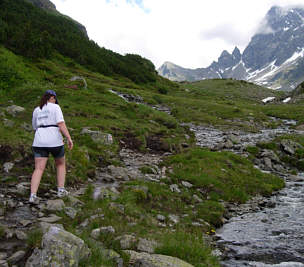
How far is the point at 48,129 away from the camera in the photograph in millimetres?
9172

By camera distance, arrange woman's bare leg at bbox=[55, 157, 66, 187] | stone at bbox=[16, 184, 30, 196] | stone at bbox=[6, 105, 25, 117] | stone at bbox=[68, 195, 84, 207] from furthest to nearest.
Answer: stone at bbox=[6, 105, 25, 117]
woman's bare leg at bbox=[55, 157, 66, 187]
stone at bbox=[16, 184, 30, 196]
stone at bbox=[68, 195, 84, 207]

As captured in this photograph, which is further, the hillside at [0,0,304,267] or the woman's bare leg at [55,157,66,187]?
the woman's bare leg at [55,157,66,187]

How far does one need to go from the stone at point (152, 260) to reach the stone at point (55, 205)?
324 centimetres

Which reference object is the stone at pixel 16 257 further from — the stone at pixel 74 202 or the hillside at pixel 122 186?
the stone at pixel 74 202

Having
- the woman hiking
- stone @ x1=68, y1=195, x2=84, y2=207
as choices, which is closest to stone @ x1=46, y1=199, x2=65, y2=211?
stone @ x1=68, y1=195, x2=84, y2=207

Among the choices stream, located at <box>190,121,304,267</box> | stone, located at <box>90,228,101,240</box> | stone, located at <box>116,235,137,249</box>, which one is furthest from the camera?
stream, located at <box>190,121,304,267</box>

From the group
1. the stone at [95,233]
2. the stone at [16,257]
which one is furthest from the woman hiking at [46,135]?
the stone at [16,257]

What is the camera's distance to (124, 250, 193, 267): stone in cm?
605

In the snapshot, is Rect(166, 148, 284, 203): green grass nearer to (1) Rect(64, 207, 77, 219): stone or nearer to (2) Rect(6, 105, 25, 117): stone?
(1) Rect(64, 207, 77, 219): stone

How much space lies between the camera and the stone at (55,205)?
859 cm

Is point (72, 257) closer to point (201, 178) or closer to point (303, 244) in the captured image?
point (303, 244)

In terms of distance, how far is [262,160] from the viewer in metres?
21.6

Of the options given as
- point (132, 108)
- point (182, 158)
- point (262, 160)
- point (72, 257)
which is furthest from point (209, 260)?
point (132, 108)

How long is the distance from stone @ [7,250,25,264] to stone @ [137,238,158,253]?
2.73m
